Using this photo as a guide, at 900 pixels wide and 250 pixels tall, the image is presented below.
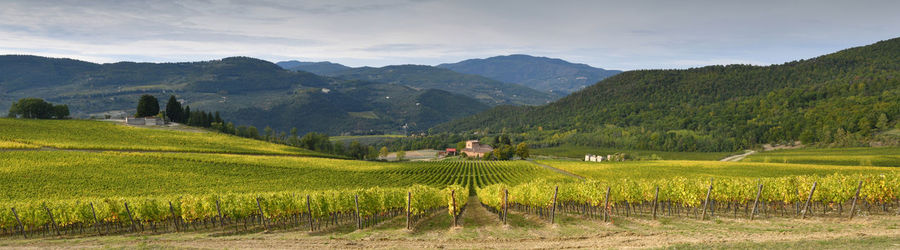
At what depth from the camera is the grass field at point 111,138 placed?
260ft

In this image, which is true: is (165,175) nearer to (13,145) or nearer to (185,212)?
(13,145)

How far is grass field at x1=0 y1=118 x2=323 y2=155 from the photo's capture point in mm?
79131

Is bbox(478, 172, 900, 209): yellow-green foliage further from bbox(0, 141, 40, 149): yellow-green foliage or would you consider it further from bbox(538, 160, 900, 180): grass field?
bbox(0, 141, 40, 149): yellow-green foliage

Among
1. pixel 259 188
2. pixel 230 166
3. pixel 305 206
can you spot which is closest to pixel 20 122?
pixel 230 166

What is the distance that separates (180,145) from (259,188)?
46066 millimetres

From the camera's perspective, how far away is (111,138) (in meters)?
90.9

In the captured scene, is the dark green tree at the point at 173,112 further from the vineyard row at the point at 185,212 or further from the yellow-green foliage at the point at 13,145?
the vineyard row at the point at 185,212

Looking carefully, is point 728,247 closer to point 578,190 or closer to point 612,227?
point 612,227

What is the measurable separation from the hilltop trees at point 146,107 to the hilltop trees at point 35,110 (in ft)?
68.6

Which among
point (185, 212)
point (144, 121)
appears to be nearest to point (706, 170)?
point (185, 212)

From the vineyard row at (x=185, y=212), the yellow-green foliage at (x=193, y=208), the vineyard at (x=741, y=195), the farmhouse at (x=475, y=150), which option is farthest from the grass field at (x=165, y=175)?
the farmhouse at (x=475, y=150)

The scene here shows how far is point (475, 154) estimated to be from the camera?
177 m

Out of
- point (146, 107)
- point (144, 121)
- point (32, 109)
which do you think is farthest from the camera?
point (146, 107)

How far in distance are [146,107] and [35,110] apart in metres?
28.6
